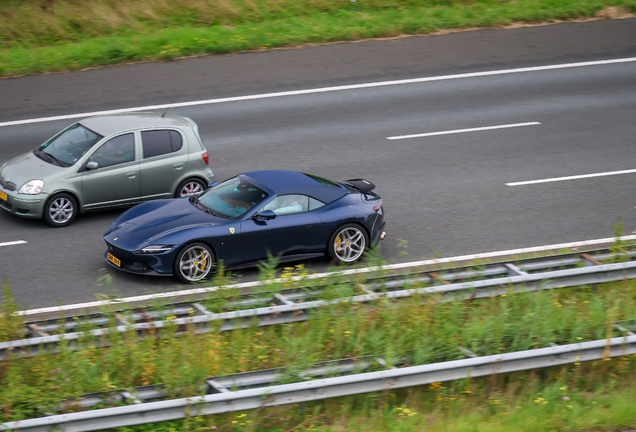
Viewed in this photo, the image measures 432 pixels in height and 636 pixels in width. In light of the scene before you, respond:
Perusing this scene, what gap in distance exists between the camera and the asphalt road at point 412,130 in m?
11.6

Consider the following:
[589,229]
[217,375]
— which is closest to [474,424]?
[217,375]

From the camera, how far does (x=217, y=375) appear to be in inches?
285

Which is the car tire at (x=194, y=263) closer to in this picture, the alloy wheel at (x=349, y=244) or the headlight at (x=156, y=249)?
the headlight at (x=156, y=249)

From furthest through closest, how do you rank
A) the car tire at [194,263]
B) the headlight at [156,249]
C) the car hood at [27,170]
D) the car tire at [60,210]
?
the car hood at [27,170], the car tire at [60,210], the car tire at [194,263], the headlight at [156,249]

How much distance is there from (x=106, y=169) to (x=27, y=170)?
1266 millimetres

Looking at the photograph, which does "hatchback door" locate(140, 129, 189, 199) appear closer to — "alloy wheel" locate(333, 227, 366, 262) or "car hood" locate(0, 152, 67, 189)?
"car hood" locate(0, 152, 67, 189)

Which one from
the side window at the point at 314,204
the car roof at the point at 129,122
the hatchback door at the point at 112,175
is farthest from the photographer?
the car roof at the point at 129,122

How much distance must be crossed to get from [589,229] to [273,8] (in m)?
13.4

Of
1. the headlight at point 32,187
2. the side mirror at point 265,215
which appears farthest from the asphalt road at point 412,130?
the side mirror at point 265,215

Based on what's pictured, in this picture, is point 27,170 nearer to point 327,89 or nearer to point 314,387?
point 314,387

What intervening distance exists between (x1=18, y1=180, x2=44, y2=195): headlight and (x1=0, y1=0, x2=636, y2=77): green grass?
291 inches

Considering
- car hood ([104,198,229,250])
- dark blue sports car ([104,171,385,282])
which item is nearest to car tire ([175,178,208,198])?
dark blue sports car ([104,171,385,282])

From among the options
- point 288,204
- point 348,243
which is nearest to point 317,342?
point 288,204

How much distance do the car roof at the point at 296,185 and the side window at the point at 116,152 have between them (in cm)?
243
